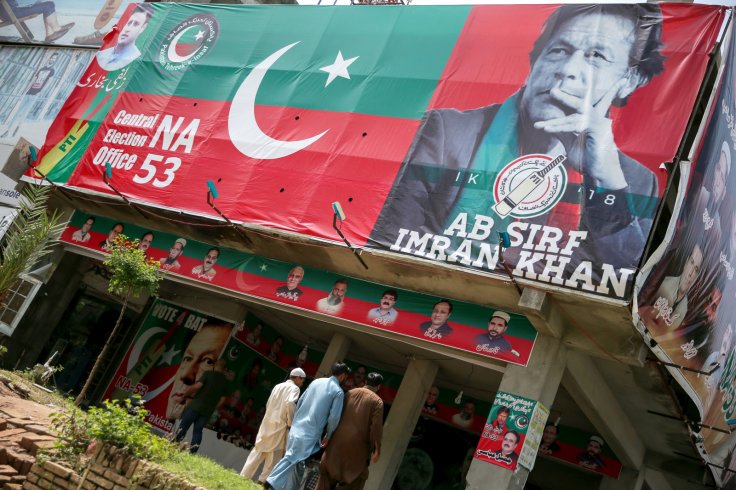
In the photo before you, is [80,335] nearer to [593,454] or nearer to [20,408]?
[20,408]

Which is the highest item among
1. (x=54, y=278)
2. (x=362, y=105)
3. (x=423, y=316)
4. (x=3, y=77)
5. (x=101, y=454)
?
(x=3, y=77)

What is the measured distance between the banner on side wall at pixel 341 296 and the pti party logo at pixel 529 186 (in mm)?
1456

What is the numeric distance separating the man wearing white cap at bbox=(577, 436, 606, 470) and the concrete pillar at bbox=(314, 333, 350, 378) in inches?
199

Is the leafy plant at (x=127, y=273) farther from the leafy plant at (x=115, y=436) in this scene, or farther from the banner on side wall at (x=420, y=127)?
the leafy plant at (x=115, y=436)

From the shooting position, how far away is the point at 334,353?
47.5ft

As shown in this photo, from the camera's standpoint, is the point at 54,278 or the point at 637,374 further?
the point at 54,278

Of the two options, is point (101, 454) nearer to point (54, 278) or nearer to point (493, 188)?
point (493, 188)

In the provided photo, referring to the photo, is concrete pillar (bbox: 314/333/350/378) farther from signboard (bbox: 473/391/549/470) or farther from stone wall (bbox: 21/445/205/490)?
stone wall (bbox: 21/445/205/490)

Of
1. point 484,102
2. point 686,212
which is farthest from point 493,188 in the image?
point 686,212

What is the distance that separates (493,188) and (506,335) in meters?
2.05

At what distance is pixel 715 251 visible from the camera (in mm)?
10750

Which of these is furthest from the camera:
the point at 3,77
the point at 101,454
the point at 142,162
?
the point at 3,77

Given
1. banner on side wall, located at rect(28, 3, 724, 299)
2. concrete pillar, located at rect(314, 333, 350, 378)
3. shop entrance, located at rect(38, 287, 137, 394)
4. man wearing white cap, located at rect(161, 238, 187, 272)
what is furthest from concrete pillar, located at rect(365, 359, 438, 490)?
shop entrance, located at rect(38, 287, 137, 394)

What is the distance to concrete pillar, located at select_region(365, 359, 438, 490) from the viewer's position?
12.8 metres
